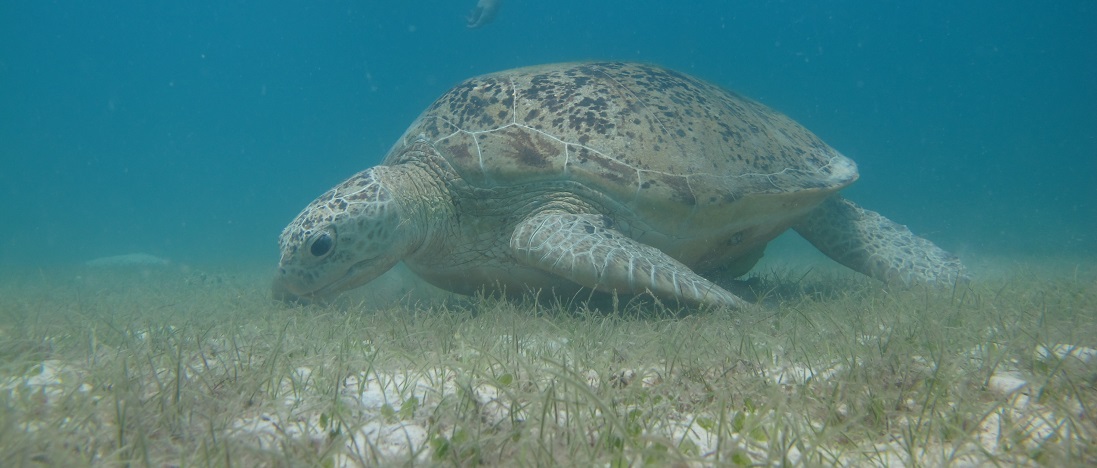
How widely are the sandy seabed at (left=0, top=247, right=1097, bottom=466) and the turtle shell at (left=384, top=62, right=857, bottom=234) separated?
5.29ft

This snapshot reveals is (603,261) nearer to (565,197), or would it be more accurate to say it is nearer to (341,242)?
(565,197)

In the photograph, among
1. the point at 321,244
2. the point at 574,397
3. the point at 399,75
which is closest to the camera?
the point at 574,397

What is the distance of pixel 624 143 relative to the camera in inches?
150

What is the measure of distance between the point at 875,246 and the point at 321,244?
5.06m

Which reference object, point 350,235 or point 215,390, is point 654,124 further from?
point 215,390

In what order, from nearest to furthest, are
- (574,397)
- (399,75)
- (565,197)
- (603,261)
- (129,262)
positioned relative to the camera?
(574,397)
(603,261)
(565,197)
(129,262)
(399,75)

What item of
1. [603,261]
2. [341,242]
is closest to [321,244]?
[341,242]

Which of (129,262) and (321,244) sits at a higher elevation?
(321,244)

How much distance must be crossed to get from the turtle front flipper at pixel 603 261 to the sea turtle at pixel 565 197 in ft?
0.05

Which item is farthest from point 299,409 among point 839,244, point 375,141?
point 375,141

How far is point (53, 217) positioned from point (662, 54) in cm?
8106

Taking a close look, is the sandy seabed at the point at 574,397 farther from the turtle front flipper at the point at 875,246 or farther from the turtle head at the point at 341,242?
the turtle front flipper at the point at 875,246

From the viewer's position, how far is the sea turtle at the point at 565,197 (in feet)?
11.6

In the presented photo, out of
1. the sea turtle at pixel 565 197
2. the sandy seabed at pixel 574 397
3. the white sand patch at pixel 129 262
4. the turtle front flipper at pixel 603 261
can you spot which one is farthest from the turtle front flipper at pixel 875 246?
the white sand patch at pixel 129 262
